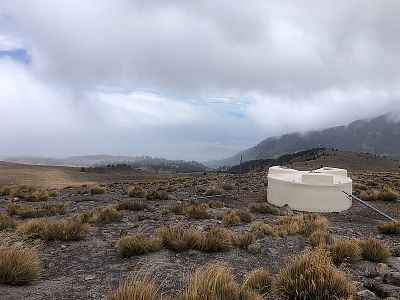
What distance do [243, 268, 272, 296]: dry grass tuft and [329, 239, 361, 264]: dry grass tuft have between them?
2.59 m

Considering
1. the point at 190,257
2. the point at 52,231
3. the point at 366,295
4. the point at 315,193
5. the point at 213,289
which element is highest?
the point at 315,193

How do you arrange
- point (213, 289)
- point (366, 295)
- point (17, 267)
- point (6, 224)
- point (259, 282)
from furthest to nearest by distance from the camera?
point (6, 224)
point (17, 267)
point (259, 282)
point (366, 295)
point (213, 289)

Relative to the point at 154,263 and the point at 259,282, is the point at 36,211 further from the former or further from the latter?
the point at 259,282

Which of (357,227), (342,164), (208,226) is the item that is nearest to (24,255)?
(208,226)

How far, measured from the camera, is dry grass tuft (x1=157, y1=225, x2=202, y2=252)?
9227 millimetres

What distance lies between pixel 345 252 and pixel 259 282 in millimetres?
3036

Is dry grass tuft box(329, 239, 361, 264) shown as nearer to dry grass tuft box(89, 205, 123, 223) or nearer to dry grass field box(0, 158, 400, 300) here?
dry grass field box(0, 158, 400, 300)

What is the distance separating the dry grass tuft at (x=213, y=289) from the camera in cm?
529

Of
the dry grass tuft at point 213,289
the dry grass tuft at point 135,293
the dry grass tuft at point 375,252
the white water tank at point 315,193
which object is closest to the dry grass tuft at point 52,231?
the dry grass tuft at point 135,293

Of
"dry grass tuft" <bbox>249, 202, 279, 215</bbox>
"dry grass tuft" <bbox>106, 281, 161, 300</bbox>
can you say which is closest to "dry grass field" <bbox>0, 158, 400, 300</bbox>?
"dry grass tuft" <bbox>106, 281, 161, 300</bbox>

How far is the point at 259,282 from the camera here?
255 inches

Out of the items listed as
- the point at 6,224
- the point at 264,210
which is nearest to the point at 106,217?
the point at 6,224

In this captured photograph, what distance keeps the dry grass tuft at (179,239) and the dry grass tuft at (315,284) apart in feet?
10.8

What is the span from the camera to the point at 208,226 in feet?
42.0
